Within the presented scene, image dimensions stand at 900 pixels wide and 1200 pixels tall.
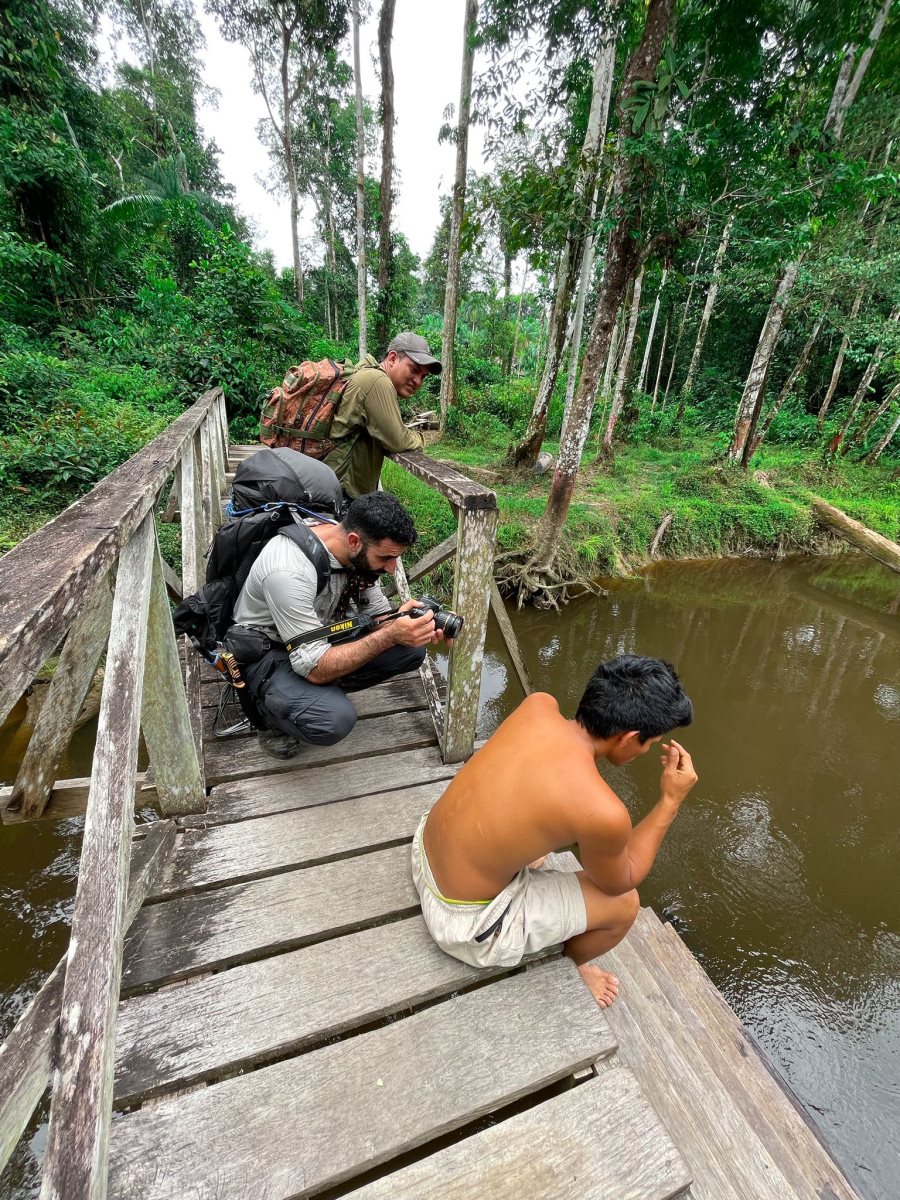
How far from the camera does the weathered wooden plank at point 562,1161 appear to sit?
114cm

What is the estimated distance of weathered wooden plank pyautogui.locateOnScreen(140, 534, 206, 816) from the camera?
1721 millimetres

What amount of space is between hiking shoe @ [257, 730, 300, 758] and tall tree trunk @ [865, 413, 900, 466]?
639 inches

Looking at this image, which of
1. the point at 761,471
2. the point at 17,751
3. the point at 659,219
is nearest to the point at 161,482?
the point at 17,751

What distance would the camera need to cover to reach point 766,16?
4.52 metres

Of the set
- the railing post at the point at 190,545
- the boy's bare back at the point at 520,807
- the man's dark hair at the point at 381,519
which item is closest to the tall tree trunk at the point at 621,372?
the railing post at the point at 190,545

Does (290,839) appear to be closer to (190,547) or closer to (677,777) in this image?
(677,777)

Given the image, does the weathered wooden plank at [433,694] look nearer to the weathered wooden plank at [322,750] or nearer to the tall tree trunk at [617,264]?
the weathered wooden plank at [322,750]

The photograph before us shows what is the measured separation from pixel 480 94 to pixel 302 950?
1018 cm

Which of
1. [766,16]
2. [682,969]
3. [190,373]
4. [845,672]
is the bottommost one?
[845,672]

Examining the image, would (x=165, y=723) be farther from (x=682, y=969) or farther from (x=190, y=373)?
(x=190, y=373)

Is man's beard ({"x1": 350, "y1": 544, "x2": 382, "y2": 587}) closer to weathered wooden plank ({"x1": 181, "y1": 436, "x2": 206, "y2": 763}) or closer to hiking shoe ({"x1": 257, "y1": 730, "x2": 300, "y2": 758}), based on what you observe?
hiking shoe ({"x1": 257, "y1": 730, "x2": 300, "y2": 758})

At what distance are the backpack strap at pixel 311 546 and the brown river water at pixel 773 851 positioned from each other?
2362 mm

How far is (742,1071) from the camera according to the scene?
1854 millimetres

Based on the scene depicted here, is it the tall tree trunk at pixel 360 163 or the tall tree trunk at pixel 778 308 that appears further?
the tall tree trunk at pixel 360 163
